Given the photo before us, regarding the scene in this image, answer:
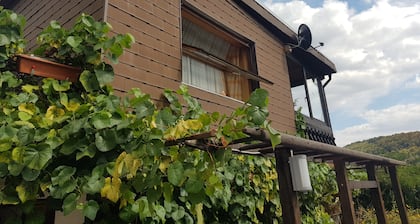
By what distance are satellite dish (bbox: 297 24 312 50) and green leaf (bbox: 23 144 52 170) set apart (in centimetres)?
568

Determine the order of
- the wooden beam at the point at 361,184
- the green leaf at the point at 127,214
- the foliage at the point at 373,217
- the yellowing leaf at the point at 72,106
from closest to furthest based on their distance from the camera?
the green leaf at the point at 127,214
the yellowing leaf at the point at 72,106
the wooden beam at the point at 361,184
the foliage at the point at 373,217

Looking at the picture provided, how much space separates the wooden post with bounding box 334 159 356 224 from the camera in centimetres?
312

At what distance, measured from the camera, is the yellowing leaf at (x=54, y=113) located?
75.2 inches

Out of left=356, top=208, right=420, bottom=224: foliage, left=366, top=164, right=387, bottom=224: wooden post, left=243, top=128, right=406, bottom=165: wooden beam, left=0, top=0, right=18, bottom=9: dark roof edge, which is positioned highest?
left=0, top=0, right=18, bottom=9: dark roof edge

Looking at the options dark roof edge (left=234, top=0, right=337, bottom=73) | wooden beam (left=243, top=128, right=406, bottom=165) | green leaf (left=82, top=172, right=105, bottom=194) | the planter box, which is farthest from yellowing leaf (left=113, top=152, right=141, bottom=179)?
dark roof edge (left=234, top=0, right=337, bottom=73)

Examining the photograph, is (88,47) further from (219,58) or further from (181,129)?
(219,58)

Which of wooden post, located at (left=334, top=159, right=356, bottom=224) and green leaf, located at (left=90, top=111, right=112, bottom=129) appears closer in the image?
green leaf, located at (left=90, top=111, right=112, bottom=129)

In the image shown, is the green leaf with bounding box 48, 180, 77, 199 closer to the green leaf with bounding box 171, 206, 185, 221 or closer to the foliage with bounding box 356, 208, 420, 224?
the green leaf with bounding box 171, 206, 185, 221

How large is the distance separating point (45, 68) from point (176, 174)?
1479 mm

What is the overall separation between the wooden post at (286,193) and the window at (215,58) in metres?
1.77

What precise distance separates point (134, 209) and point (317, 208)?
125 inches

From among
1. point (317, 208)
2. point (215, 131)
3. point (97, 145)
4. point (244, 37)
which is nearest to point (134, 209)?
point (97, 145)

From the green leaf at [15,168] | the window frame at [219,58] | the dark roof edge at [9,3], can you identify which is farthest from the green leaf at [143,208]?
the dark roof edge at [9,3]

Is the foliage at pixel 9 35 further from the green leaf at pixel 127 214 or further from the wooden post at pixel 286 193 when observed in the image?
the wooden post at pixel 286 193
